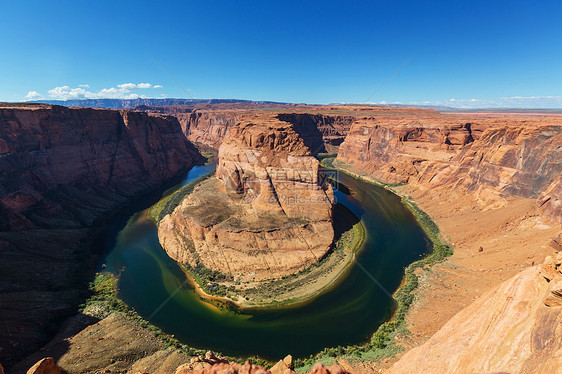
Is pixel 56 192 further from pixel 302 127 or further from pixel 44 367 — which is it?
pixel 302 127

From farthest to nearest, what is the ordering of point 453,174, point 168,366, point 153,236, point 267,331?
point 453,174 < point 153,236 < point 267,331 < point 168,366

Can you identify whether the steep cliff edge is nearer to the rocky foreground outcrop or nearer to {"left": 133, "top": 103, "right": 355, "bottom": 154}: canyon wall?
the rocky foreground outcrop

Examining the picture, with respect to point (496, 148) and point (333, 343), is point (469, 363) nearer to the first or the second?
point (333, 343)

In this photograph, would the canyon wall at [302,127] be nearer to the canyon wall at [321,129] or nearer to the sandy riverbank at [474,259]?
the canyon wall at [321,129]

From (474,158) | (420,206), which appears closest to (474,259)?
(420,206)

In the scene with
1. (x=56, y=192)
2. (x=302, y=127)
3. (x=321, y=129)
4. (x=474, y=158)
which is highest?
(x=302, y=127)

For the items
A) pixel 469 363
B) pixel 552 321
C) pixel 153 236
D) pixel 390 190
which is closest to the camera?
pixel 552 321

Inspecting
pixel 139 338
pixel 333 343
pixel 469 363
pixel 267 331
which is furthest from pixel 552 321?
pixel 139 338
